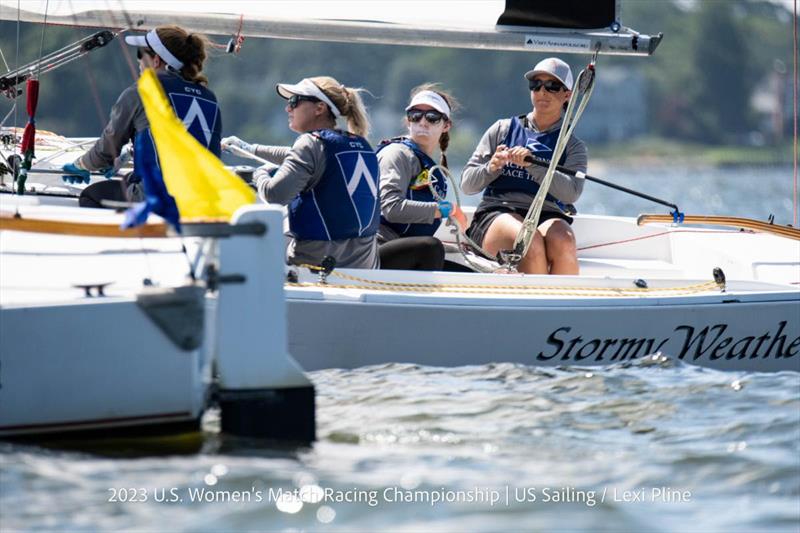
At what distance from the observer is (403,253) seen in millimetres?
5770

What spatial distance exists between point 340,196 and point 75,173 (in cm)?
131

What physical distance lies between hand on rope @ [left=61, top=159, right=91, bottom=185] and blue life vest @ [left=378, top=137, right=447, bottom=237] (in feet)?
4.19

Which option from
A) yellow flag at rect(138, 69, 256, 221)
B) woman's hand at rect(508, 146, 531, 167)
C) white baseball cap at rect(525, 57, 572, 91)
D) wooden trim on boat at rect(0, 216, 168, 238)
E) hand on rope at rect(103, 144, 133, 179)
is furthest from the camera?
white baseball cap at rect(525, 57, 572, 91)

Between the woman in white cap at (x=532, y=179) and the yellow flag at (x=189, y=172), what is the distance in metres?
2.21

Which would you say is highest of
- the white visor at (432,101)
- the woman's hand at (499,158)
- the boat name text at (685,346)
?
the white visor at (432,101)

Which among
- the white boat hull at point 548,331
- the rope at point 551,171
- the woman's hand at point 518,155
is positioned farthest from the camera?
the woman's hand at point 518,155

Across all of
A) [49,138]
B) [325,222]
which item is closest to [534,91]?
[325,222]

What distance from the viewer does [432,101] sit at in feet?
19.5

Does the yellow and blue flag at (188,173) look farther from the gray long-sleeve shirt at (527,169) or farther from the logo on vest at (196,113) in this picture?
the gray long-sleeve shirt at (527,169)

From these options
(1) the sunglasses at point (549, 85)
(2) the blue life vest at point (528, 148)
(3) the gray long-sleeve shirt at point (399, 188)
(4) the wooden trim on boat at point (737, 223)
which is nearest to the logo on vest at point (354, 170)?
(3) the gray long-sleeve shirt at point (399, 188)

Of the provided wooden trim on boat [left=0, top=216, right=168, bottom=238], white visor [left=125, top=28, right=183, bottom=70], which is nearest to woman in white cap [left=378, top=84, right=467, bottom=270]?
white visor [left=125, top=28, right=183, bottom=70]

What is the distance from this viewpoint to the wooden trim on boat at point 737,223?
22.4ft

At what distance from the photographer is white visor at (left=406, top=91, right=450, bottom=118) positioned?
5926 mm

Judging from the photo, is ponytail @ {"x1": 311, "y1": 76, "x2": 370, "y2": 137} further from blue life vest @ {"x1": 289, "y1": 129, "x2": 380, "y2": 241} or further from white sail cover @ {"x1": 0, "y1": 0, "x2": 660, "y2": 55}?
white sail cover @ {"x1": 0, "y1": 0, "x2": 660, "y2": 55}
